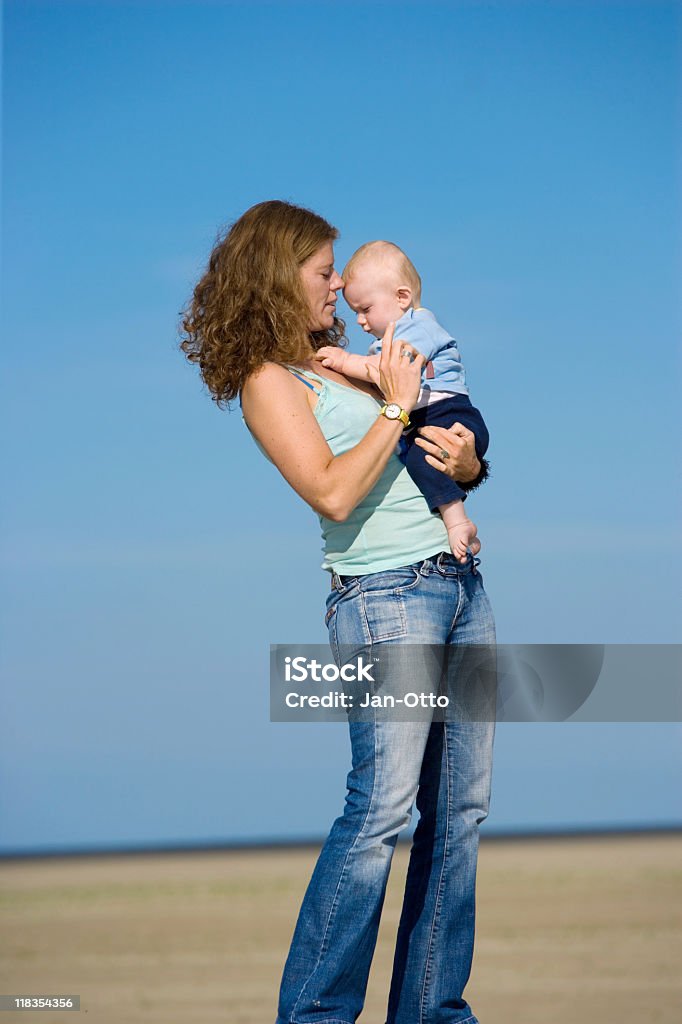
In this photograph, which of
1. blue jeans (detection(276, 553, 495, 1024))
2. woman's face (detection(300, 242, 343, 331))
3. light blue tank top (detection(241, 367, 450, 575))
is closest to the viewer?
blue jeans (detection(276, 553, 495, 1024))

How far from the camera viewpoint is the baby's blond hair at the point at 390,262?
286 cm

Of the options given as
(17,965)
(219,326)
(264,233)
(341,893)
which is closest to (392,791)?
(341,893)

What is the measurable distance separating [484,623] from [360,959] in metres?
0.73

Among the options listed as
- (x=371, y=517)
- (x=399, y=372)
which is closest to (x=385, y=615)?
(x=371, y=517)

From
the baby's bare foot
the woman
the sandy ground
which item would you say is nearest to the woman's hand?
the woman

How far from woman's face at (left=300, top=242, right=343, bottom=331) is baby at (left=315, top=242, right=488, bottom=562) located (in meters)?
0.07

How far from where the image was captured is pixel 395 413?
8.23 ft

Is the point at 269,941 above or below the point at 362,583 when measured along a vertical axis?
below

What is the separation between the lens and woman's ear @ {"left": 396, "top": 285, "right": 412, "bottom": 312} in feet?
9.41

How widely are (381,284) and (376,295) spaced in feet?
0.09

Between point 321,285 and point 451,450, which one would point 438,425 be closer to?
point 451,450

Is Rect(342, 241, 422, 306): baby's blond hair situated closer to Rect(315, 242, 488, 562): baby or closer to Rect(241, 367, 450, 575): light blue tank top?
Rect(315, 242, 488, 562): baby

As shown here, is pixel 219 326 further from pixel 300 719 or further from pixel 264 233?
pixel 300 719

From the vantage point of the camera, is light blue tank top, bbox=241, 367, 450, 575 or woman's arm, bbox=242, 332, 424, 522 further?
light blue tank top, bbox=241, 367, 450, 575
